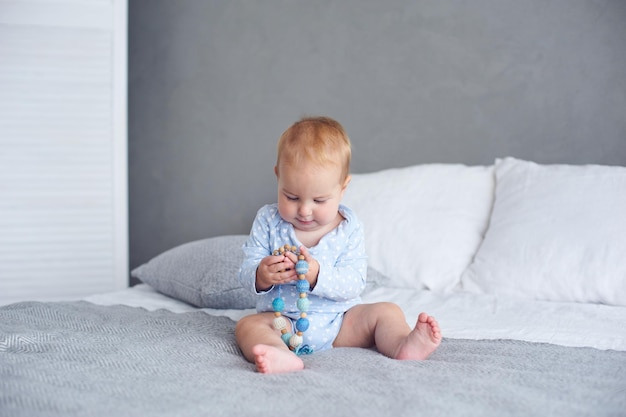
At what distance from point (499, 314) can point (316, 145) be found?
721 mm

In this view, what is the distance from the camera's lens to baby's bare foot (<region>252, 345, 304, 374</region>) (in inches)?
46.1

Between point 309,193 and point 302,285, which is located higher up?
point 309,193

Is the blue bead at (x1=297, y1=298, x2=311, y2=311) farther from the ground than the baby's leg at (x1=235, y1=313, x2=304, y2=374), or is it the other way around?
the blue bead at (x1=297, y1=298, x2=311, y2=311)

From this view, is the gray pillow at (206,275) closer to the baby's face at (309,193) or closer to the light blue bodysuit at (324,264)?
the light blue bodysuit at (324,264)

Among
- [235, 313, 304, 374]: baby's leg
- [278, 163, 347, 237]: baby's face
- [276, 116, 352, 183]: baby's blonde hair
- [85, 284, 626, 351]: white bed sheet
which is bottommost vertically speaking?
[85, 284, 626, 351]: white bed sheet

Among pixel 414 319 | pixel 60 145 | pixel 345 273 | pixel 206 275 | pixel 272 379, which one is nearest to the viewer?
pixel 272 379

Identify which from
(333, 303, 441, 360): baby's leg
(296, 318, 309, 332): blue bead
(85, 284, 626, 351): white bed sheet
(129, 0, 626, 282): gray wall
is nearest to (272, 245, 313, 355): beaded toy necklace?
(296, 318, 309, 332): blue bead

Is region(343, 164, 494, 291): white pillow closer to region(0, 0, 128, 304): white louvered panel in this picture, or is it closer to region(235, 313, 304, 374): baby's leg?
region(235, 313, 304, 374): baby's leg

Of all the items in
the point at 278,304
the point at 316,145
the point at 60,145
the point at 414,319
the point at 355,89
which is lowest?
the point at 414,319

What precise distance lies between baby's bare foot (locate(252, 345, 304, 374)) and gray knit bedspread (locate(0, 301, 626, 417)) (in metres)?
0.03

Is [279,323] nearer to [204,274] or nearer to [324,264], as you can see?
[324,264]

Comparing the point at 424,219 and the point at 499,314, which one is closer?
the point at 499,314

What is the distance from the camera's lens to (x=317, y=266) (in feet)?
4.40

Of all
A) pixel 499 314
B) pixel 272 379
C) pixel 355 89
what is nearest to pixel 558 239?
pixel 499 314
